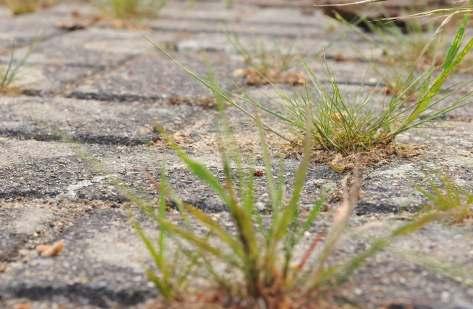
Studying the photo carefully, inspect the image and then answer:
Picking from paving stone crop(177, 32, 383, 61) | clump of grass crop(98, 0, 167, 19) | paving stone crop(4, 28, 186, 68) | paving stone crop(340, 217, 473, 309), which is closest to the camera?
paving stone crop(340, 217, 473, 309)

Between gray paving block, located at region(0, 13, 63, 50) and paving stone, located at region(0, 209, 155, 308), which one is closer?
paving stone, located at region(0, 209, 155, 308)

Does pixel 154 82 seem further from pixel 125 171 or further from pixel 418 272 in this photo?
pixel 418 272

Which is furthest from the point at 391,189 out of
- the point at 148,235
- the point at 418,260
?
the point at 148,235

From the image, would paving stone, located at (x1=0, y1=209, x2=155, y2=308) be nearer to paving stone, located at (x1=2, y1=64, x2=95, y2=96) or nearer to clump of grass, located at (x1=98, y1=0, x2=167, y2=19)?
paving stone, located at (x1=2, y1=64, x2=95, y2=96)

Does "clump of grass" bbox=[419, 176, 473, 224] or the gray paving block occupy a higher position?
"clump of grass" bbox=[419, 176, 473, 224]

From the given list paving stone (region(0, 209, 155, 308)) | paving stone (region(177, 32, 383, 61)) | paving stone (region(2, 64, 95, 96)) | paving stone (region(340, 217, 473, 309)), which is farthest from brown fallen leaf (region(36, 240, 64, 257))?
paving stone (region(177, 32, 383, 61))

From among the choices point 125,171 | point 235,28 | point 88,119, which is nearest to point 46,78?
point 88,119

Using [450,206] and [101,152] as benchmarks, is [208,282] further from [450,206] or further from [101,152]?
[101,152]
